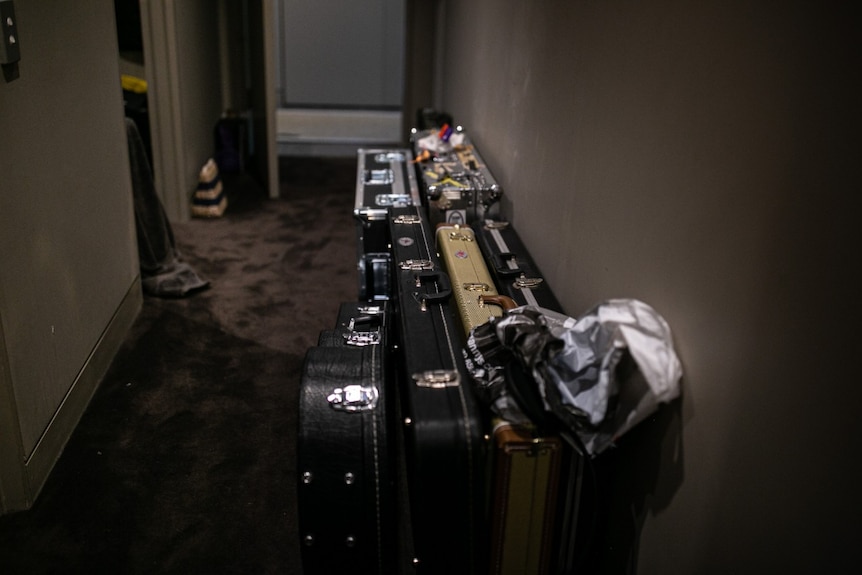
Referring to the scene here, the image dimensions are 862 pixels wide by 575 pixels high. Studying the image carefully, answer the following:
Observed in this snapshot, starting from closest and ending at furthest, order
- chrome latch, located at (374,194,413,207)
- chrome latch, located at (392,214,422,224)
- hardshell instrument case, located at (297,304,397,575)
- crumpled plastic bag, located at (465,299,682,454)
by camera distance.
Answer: crumpled plastic bag, located at (465,299,682,454)
hardshell instrument case, located at (297,304,397,575)
chrome latch, located at (392,214,422,224)
chrome latch, located at (374,194,413,207)

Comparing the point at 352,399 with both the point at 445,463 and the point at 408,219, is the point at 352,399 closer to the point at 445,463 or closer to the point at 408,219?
the point at 445,463

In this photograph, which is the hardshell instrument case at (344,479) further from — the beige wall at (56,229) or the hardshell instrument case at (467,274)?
the beige wall at (56,229)

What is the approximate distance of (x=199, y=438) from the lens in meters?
2.59

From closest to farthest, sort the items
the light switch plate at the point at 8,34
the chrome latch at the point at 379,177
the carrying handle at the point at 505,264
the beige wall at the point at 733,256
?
the beige wall at the point at 733,256, the light switch plate at the point at 8,34, the carrying handle at the point at 505,264, the chrome latch at the point at 379,177

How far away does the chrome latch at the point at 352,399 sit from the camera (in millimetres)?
1808

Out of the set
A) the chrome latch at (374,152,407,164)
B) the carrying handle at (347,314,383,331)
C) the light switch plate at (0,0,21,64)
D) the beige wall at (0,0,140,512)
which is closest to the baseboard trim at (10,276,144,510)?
the beige wall at (0,0,140,512)

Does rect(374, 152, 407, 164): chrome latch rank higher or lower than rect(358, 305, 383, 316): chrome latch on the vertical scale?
higher

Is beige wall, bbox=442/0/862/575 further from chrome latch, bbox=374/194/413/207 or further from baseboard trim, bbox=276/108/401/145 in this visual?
baseboard trim, bbox=276/108/401/145

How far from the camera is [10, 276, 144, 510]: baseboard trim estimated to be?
231cm

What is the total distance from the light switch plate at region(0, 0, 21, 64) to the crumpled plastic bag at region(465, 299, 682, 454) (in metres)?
1.40

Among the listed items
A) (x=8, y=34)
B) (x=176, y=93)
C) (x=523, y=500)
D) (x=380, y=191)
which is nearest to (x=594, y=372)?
(x=523, y=500)

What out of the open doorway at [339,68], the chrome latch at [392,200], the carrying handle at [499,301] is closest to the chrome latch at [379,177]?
the chrome latch at [392,200]

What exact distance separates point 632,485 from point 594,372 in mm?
382

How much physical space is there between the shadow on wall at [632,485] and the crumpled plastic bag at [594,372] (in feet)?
0.32
